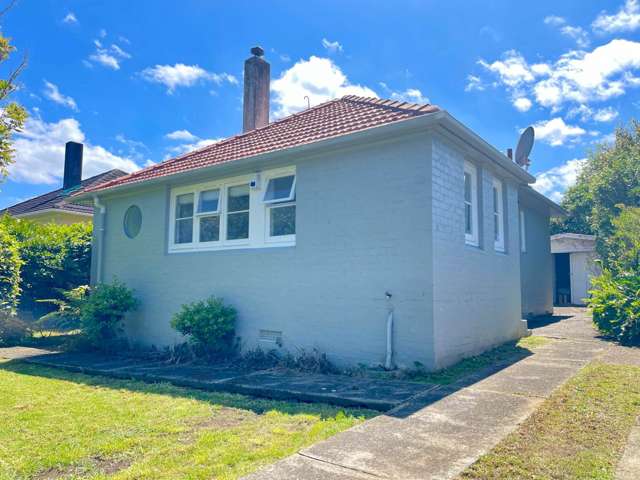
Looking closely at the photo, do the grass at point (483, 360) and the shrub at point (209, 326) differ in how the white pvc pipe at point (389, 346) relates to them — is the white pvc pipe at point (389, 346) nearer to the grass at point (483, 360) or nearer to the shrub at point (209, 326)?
the grass at point (483, 360)

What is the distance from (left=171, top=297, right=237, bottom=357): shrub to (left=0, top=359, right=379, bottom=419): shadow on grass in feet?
4.57

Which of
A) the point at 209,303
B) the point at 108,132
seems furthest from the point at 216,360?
the point at 108,132

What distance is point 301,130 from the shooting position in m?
8.52

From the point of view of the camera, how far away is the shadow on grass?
477cm

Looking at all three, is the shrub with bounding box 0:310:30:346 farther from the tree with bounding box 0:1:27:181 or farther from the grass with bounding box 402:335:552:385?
the grass with bounding box 402:335:552:385

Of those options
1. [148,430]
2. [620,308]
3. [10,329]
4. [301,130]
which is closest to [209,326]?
[148,430]

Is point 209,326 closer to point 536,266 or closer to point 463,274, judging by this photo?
point 463,274

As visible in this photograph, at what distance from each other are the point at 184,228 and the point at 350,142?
173 inches

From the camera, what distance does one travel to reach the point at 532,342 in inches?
353

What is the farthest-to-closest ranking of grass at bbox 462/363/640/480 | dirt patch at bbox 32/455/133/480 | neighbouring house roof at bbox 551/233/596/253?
neighbouring house roof at bbox 551/233/596/253 < dirt patch at bbox 32/455/133/480 < grass at bbox 462/363/640/480

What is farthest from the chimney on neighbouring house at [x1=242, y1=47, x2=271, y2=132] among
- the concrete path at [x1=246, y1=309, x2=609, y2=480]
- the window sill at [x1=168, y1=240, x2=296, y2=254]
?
the concrete path at [x1=246, y1=309, x2=609, y2=480]

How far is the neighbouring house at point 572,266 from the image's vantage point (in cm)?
1970

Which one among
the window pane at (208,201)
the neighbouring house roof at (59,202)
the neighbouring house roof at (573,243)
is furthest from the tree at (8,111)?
the neighbouring house roof at (573,243)

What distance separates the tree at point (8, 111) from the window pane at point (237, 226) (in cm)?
405
